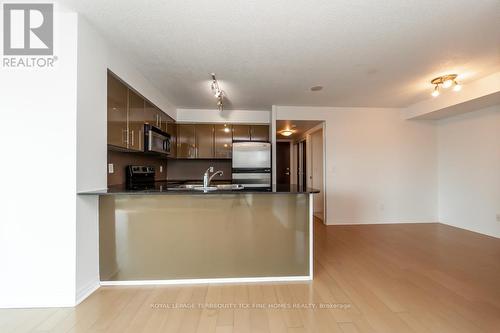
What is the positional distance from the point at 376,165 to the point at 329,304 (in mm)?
3647

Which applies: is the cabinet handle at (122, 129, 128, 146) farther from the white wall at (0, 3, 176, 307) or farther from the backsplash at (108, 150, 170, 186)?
the white wall at (0, 3, 176, 307)

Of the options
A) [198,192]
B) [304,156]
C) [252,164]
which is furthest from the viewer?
[304,156]

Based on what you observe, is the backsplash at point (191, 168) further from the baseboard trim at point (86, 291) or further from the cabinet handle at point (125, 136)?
the baseboard trim at point (86, 291)

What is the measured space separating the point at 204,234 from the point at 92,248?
1019mm

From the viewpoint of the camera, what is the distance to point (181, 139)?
15.3ft

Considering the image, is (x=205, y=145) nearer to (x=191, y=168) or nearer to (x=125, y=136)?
(x=191, y=168)

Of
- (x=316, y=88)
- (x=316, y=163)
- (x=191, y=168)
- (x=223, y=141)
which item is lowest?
(x=191, y=168)

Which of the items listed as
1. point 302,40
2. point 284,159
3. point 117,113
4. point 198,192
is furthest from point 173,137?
point 284,159

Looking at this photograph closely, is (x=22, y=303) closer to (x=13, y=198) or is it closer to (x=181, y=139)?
(x=13, y=198)

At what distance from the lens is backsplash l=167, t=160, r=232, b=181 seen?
4.91 metres

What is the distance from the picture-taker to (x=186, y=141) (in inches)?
184

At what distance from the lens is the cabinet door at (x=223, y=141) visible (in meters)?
4.68

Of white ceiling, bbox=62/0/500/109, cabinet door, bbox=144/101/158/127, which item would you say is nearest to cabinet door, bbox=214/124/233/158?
white ceiling, bbox=62/0/500/109

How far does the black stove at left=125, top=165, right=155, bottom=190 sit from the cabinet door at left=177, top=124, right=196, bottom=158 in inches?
46.8
